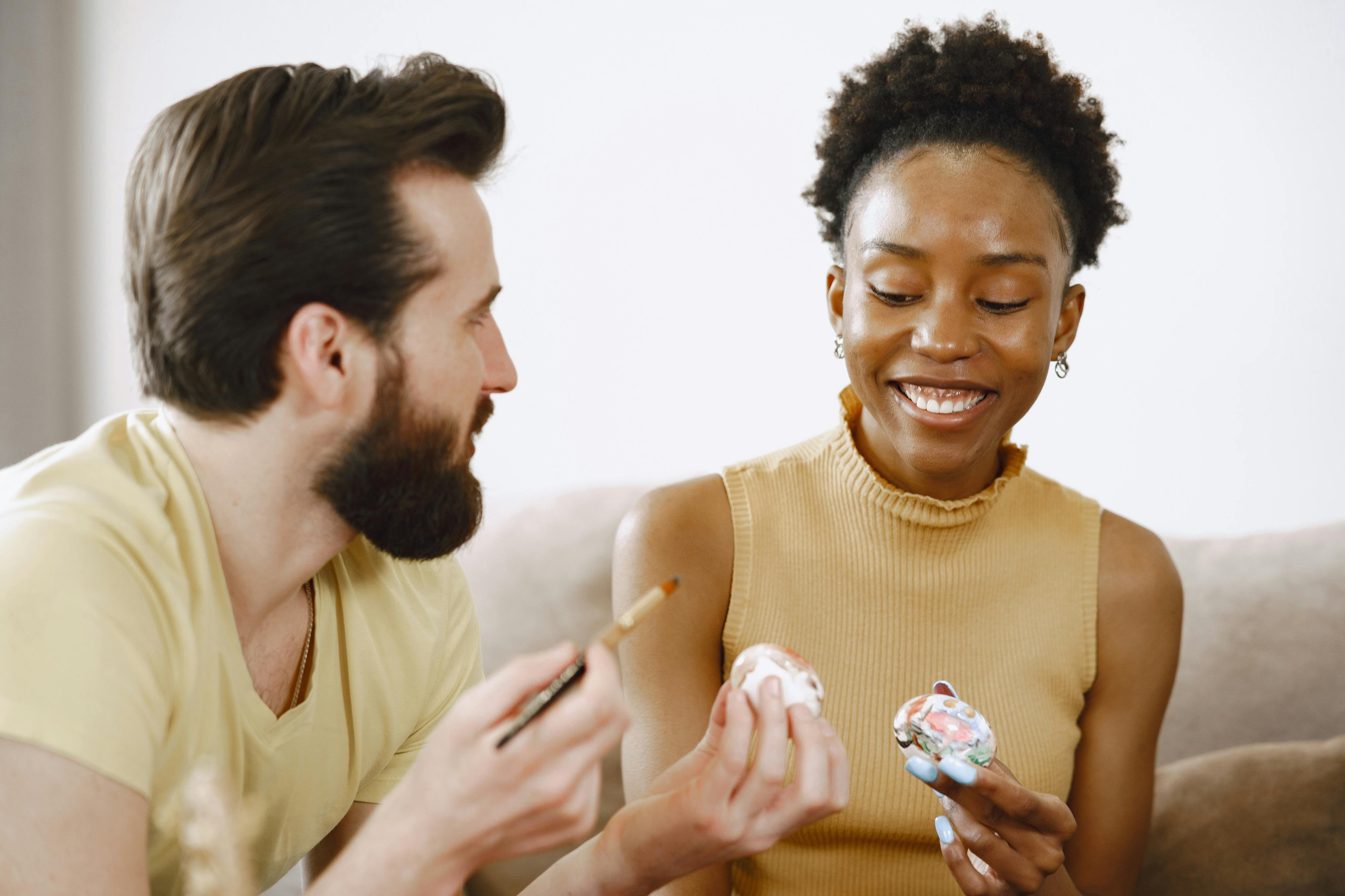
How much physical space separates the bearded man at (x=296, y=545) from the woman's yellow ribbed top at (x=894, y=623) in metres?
0.40

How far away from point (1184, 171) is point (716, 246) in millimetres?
851

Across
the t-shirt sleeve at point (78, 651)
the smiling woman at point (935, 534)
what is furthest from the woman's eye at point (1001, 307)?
the t-shirt sleeve at point (78, 651)

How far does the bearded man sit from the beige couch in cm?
55

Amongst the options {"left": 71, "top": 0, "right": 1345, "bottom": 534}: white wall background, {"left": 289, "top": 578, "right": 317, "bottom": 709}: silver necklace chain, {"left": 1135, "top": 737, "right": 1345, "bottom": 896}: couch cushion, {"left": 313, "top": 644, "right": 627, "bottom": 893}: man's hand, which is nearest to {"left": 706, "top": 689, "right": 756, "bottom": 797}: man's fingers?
{"left": 313, "top": 644, "right": 627, "bottom": 893}: man's hand

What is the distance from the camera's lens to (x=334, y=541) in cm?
103

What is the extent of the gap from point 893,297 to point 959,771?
569 mm

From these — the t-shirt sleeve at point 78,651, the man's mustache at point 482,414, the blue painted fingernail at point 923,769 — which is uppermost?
the man's mustache at point 482,414

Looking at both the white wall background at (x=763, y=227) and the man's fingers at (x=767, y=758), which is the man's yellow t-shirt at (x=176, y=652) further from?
the white wall background at (x=763, y=227)

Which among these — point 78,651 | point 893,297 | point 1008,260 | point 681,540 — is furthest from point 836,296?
point 78,651

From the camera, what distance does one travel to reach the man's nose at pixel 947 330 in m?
1.23

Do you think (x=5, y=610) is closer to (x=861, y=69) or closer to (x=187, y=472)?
(x=187, y=472)

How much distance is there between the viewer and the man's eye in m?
1.27

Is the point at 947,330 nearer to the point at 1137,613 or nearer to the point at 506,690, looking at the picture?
the point at 1137,613

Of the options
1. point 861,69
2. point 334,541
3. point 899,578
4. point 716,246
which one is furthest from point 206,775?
point 716,246
